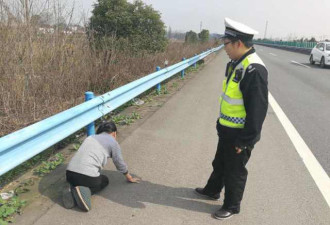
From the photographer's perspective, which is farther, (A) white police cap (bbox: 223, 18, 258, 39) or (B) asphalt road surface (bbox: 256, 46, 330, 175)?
(B) asphalt road surface (bbox: 256, 46, 330, 175)

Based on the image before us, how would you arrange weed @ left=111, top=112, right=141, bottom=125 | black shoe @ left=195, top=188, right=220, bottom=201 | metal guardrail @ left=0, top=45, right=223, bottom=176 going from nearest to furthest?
metal guardrail @ left=0, top=45, right=223, bottom=176
black shoe @ left=195, top=188, right=220, bottom=201
weed @ left=111, top=112, right=141, bottom=125

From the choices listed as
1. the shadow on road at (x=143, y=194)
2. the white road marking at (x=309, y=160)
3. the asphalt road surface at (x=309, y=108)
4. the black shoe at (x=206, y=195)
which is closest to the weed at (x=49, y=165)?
the shadow on road at (x=143, y=194)

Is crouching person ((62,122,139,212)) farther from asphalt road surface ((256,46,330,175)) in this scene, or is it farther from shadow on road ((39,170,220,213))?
asphalt road surface ((256,46,330,175))

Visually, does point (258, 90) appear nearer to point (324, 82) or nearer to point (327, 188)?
point (327, 188)

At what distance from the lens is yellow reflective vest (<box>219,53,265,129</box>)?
260cm

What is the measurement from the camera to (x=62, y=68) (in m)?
5.66

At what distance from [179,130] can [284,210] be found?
259 centimetres

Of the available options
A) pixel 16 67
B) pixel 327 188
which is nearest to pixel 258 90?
pixel 327 188

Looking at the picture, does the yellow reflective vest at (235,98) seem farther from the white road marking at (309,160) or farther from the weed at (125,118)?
the weed at (125,118)

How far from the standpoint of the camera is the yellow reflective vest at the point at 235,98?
8.52ft

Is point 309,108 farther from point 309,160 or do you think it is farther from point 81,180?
point 81,180

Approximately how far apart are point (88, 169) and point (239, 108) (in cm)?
158

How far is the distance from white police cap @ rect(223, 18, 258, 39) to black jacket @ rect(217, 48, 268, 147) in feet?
0.51

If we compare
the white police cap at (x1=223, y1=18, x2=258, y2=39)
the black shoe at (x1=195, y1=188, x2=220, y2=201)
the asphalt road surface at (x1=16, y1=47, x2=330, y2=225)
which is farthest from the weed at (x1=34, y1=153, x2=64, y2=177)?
the white police cap at (x1=223, y1=18, x2=258, y2=39)
